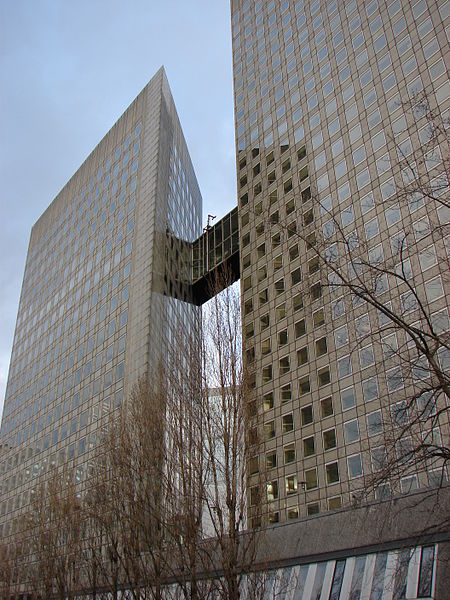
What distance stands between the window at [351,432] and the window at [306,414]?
3.55m

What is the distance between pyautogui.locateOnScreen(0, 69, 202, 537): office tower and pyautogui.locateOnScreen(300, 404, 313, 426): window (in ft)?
43.7

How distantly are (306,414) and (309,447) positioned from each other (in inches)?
94.7

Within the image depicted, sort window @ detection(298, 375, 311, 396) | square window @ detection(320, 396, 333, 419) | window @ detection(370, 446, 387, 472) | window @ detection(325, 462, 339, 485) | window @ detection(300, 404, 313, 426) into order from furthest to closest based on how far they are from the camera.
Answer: window @ detection(298, 375, 311, 396), window @ detection(300, 404, 313, 426), square window @ detection(320, 396, 333, 419), window @ detection(325, 462, 339, 485), window @ detection(370, 446, 387, 472)

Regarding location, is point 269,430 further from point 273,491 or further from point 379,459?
point 379,459

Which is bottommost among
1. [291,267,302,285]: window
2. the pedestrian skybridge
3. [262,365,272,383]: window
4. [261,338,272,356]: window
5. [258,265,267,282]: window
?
[262,365,272,383]: window

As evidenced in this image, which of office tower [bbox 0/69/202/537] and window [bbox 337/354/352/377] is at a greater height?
office tower [bbox 0/69/202/537]

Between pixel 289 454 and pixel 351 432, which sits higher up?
pixel 351 432

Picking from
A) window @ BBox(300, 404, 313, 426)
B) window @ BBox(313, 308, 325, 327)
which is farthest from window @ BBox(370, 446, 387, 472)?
window @ BBox(313, 308, 325, 327)

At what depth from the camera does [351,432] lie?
40.3 m

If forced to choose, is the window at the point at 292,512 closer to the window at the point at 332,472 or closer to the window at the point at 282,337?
the window at the point at 332,472

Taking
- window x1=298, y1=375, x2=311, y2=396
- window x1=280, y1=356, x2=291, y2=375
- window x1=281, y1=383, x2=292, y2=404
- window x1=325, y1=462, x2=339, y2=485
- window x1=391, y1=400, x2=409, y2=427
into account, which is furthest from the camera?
window x1=280, y1=356, x2=291, y2=375

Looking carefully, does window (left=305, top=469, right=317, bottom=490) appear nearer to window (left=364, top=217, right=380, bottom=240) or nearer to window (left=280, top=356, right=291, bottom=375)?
window (left=280, top=356, right=291, bottom=375)

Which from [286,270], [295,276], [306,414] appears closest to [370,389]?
[306,414]

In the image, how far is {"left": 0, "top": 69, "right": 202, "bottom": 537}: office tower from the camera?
187 ft
